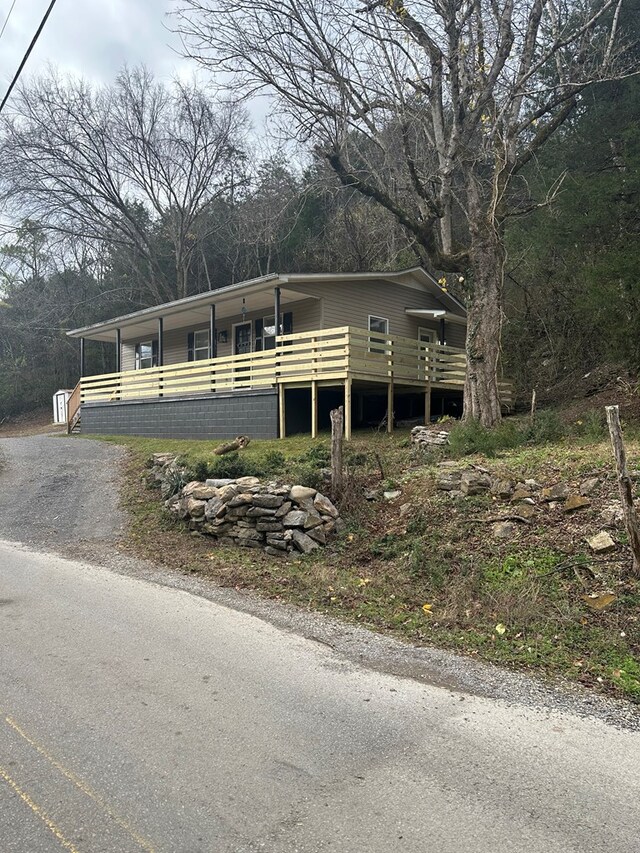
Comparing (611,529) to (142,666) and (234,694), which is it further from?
(142,666)

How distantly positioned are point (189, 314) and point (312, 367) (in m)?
7.53

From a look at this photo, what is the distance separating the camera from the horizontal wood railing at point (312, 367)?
46.9ft

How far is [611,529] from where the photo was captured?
6270mm

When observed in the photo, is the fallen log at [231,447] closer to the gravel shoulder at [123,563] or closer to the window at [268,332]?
the gravel shoulder at [123,563]

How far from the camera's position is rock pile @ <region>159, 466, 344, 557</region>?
7.82 metres

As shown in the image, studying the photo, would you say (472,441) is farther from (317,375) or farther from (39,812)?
(39,812)

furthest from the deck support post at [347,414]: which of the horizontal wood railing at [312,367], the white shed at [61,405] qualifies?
the white shed at [61,405]

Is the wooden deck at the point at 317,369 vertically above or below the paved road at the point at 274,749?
above

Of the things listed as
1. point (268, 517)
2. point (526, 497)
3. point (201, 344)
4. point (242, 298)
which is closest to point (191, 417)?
point (242, 298)

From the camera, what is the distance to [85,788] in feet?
9.25

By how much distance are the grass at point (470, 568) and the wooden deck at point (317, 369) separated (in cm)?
462

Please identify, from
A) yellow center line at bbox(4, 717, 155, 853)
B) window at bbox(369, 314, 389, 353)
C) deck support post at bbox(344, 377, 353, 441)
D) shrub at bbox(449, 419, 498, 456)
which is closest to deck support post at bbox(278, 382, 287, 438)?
deck support post at bbox(344, 377, 353, 441)

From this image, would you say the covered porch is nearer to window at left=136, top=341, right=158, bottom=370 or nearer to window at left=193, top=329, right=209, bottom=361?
window at left=193, top=329, right=209, bottom=361

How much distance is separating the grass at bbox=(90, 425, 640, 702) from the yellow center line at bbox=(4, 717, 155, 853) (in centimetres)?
296
